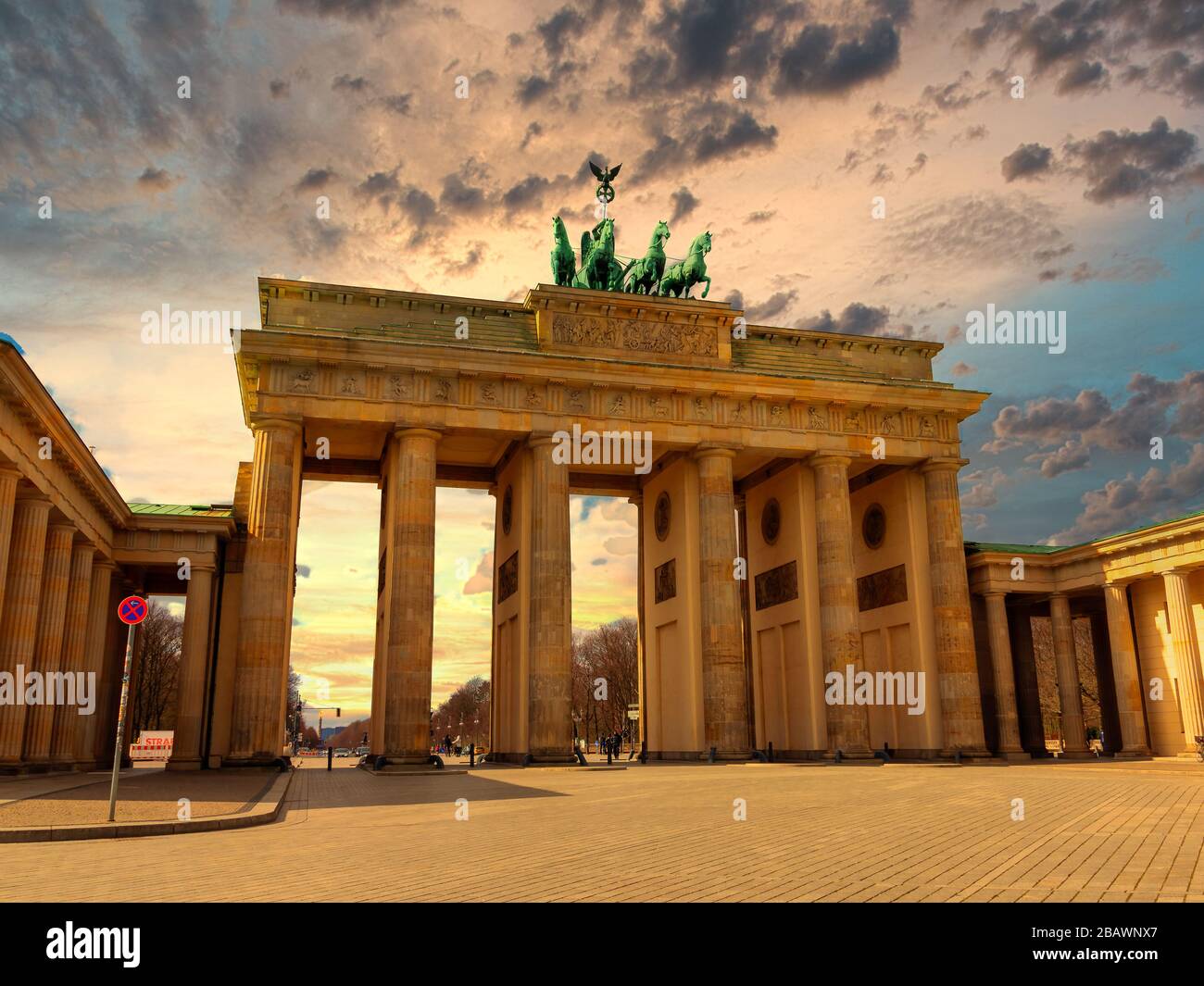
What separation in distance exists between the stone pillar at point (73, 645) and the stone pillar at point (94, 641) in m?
1.34

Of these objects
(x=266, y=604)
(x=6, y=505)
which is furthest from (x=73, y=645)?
(x=6, y=505)

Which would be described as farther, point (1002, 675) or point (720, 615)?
point (1002, 675)

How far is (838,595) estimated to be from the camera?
4109 centimetres

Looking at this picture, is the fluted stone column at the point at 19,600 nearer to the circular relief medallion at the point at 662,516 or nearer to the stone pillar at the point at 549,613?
the stone pillar at the point at 549,613

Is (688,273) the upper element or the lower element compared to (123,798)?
upper

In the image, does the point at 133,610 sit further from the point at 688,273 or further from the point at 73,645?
the point at 688,273

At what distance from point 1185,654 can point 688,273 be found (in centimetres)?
2527

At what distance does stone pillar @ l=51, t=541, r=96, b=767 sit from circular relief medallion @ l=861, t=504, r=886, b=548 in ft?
108

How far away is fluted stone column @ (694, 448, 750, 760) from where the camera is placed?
38.3 metres

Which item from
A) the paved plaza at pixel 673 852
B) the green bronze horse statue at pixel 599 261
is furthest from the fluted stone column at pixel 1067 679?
the paved plaza at pixel 673 852

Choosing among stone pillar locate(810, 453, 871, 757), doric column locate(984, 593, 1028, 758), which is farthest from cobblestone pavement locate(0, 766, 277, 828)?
doric column locate(984, 593, 1028, 758)

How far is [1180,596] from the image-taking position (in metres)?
38.3

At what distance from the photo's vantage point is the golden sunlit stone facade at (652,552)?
35.6m
